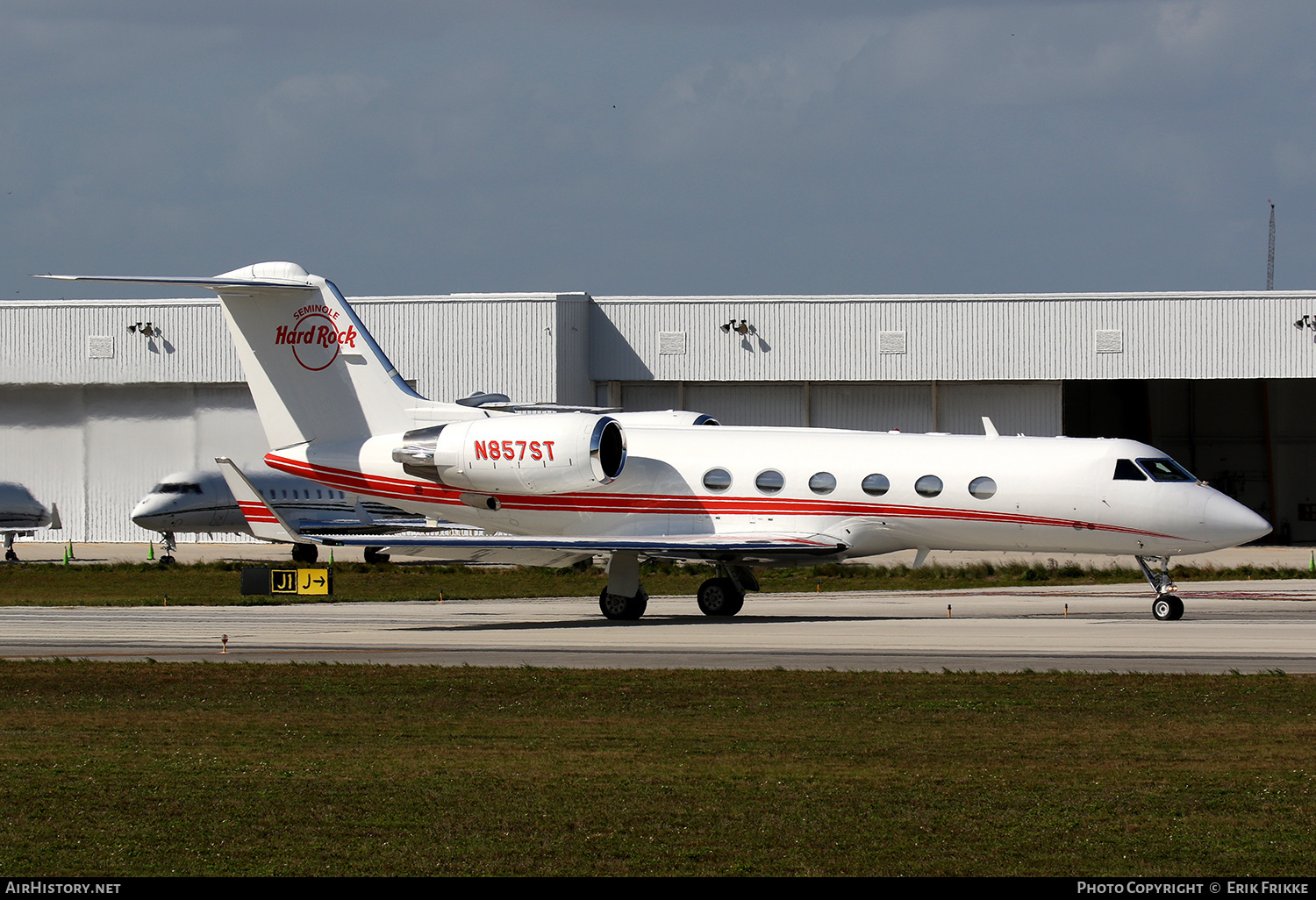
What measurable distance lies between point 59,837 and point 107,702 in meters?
6.91

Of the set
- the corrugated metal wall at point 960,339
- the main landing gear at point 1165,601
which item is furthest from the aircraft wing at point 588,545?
the corrugated metal wall at point 960,339

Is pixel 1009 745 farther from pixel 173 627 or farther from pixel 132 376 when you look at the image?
pixel 132 376

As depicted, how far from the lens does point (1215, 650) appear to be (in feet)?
64.9

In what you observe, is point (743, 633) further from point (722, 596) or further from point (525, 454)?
point (525, 454)

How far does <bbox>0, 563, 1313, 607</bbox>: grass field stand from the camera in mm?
34219

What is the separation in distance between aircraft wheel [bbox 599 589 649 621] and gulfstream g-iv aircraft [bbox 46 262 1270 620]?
0.03m

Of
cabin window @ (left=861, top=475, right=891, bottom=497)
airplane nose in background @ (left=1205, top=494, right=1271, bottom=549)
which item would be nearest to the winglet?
cabin window @ (left=861, top=475, right=891, bottom=497)

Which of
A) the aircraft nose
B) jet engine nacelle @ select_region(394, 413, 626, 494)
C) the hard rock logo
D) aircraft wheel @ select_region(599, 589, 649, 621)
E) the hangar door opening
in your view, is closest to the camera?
aircraft wheel @ select_region(599, 589, 649, 621)

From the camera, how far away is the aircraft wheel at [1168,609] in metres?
24.6

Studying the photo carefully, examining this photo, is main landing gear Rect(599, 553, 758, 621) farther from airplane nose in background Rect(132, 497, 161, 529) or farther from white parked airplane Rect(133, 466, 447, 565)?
airplane nose in background Rect(132, 497, 161, 529)

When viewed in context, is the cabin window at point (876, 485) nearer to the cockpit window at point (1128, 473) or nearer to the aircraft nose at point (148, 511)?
the cockpit window at point (1128, 473)

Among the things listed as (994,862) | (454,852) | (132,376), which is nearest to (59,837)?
(454,852)

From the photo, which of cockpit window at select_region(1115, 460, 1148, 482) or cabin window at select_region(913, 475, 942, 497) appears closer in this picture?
cockpit window at select_region(1115, 460, 1148, 482)

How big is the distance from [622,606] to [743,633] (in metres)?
3.51
